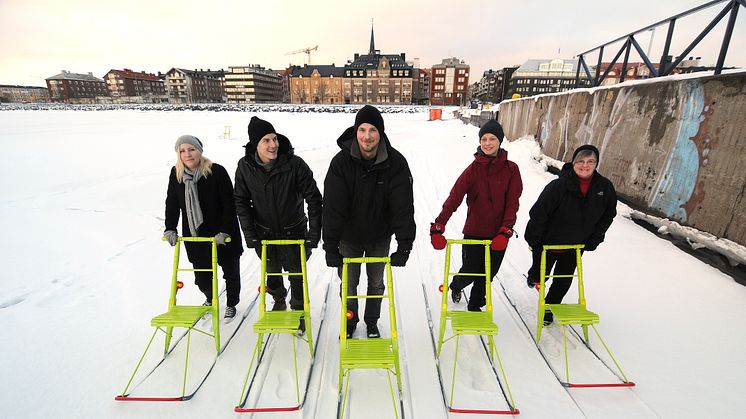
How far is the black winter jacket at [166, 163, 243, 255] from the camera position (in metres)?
3.19

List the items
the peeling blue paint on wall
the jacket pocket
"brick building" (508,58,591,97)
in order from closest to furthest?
the jacket pocket → the peeling blue paint on wall → "brick building" (508,58,591,97)

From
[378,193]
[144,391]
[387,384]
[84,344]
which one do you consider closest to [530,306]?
[387,384]

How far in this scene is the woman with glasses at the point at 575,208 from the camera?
9.89 ft

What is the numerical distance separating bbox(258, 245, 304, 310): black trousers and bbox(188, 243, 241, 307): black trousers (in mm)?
430

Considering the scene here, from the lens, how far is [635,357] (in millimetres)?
3066

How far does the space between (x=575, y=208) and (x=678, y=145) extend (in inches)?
126

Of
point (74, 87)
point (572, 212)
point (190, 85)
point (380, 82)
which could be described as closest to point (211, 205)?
point (572, 212)

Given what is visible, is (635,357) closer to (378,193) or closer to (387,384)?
(387,384)

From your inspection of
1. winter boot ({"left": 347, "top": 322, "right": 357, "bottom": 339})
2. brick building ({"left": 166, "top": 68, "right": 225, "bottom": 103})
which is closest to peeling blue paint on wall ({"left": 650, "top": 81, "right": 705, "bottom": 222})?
winter boot ({"left": 347, "top": 322, "right": 357, "bottom": 339})

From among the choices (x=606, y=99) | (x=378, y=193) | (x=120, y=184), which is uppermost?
(x=606, y=99)

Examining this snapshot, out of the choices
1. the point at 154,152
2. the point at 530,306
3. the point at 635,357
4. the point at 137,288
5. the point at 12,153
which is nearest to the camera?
the point at 635,357

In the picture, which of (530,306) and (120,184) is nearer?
(530,306)

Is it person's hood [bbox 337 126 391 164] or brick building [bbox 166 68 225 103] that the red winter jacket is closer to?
person's hood [bbox 337 126 391 164]

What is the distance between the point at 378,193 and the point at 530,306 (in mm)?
2532
